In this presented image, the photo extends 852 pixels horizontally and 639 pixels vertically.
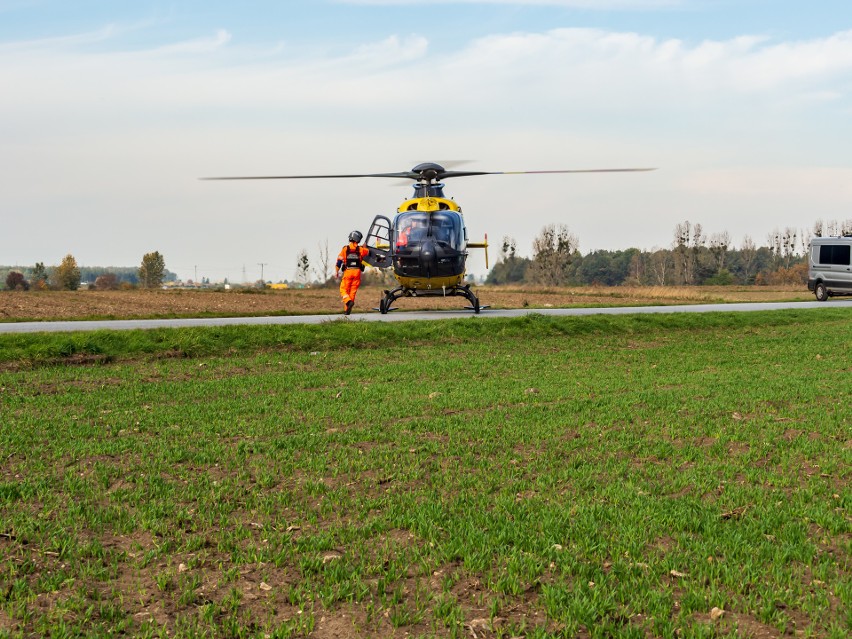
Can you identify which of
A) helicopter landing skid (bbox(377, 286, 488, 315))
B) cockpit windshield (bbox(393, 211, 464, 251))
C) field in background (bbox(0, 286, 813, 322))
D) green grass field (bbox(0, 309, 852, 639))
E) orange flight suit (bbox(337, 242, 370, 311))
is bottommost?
green grass field (bbox(0, 309, 852, 639))

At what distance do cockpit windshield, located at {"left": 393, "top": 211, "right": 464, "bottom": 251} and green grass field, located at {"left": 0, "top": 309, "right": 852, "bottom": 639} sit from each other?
435 inches

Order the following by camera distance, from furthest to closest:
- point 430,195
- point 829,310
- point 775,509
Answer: point 829,310 < point 430,195 < point 775,509

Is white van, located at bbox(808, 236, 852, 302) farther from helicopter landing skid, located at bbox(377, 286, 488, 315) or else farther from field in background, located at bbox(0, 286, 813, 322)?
helicopter landing skid, located at bbox(377, 286, 488, 315)

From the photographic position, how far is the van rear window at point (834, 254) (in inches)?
1479

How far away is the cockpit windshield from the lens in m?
24.0

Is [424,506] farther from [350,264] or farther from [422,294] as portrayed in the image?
[422,294]

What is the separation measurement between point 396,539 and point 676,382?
8417mm

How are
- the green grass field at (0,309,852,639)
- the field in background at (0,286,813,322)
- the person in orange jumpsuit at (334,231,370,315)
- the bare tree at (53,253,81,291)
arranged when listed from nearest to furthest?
the green grass field at (0,309,852,639), the person in orange jumpsuit at (334,231,370,315), the field in background at (0,286,813,322), the bare tree at (53,253,81,291)

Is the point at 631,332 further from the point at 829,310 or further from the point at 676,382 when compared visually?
the point at 829,310

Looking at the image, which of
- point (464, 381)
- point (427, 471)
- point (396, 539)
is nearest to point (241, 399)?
point (464, 381)

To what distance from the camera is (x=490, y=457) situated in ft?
26.3

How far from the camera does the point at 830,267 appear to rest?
38156 mm

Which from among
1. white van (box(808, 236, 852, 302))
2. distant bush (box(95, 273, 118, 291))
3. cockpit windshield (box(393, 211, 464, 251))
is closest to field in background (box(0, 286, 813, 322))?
white van (box(808, 236, 852, 302))

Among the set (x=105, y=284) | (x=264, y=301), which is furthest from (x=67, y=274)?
(x=264, y=301)
